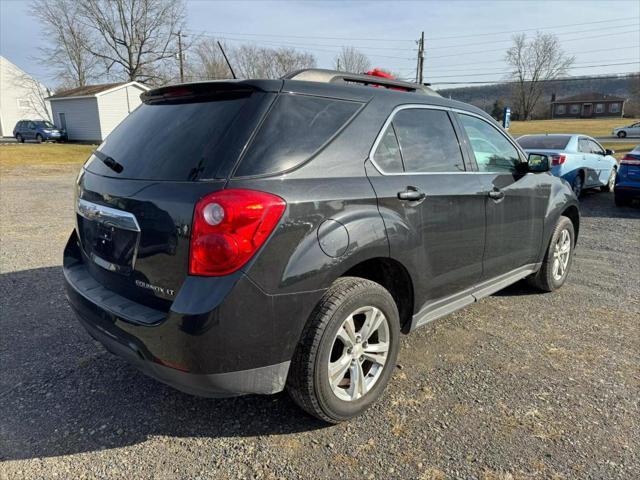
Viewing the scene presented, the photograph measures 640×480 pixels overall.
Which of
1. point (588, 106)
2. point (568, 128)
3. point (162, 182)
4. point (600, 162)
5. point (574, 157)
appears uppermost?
point (588, 106)

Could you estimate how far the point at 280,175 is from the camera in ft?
7.27

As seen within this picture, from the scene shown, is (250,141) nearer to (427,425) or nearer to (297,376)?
(297,376)

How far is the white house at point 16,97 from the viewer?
4838 cm

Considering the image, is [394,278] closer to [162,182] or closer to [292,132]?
[292,132]

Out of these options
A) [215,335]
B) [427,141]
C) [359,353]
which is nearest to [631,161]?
[427,141]

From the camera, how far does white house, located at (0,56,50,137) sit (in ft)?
159

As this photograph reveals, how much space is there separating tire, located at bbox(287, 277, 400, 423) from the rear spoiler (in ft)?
3.54

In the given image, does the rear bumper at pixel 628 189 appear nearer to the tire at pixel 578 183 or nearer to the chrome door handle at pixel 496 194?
the tire at pixel 578 183

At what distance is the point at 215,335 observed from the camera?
2.04 metres

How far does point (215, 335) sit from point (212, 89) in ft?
4.28

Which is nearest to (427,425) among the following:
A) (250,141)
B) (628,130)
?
(250,141)

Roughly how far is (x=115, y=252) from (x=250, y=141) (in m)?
0.93

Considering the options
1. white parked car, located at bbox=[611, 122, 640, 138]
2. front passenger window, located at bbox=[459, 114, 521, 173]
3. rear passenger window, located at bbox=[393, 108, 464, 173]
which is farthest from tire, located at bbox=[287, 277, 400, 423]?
white parked car, located at bbox=[611, 122, 640, 138]

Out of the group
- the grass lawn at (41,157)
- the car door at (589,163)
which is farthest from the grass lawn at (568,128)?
the grass lawn at (41,157)
